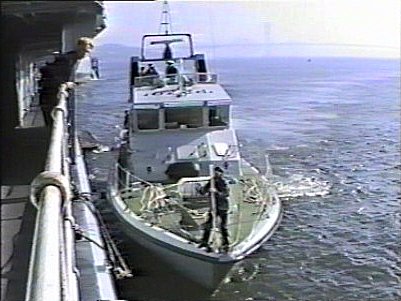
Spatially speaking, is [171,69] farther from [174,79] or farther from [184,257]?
[184,257]

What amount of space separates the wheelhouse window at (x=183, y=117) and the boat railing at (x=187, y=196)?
22.6 inches

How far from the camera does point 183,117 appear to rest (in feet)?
18.3

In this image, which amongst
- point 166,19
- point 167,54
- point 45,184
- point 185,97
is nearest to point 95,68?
point 166,19

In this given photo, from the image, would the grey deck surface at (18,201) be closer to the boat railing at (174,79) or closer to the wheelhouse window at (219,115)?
the boat railing at (174,79)

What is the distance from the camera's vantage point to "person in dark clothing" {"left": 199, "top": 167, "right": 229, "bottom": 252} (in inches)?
162

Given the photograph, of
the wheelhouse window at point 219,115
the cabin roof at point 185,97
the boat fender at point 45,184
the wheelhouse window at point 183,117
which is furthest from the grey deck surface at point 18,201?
the wheelhouse window at point 219,115

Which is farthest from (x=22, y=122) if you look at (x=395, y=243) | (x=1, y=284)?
(x=1, y=284)

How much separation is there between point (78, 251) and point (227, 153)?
3421 millimetres

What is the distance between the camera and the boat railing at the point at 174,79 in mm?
5387

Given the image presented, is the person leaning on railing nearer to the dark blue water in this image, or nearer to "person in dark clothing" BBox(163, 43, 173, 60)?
the dark blue water

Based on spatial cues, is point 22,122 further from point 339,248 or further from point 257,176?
point 339,248

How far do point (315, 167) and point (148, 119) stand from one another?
6.03 feet

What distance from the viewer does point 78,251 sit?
1.82 m

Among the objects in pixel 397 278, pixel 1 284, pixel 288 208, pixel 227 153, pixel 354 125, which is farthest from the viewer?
pixel 227 153
